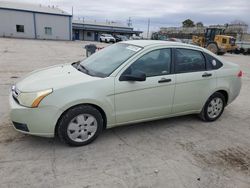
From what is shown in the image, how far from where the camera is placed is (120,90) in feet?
10.9

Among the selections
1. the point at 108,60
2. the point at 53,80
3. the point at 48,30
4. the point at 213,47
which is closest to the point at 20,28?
the point at 48,30

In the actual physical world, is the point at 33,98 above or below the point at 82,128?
above

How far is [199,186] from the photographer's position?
2635 millimetres

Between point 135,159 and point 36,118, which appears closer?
point 36,118

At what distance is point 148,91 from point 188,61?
108 cm

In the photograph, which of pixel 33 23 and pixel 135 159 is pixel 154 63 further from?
pixel 33 23

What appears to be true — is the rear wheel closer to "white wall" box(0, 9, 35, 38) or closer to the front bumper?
the front bumper

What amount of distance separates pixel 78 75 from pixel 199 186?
2.28m

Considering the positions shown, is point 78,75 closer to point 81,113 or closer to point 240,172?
point 81,113

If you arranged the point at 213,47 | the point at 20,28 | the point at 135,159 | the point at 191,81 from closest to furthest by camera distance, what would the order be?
the point at 135,159
the point at 191,81
the point at 213,47
the point at 20,28

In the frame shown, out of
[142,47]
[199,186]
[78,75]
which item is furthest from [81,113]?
[199,186]

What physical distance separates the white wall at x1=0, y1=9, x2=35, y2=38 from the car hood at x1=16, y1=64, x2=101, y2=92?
37.8 meters

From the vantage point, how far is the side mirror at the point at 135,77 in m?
3.26

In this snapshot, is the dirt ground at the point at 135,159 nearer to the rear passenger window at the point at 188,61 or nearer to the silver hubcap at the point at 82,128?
the silver hubcap at the point at 82,128
